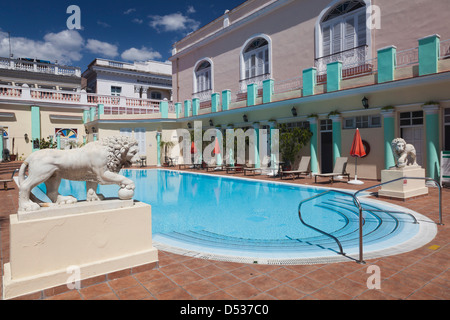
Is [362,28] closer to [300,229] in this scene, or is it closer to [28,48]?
[300,229]

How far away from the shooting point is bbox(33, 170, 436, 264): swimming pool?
4.65 meters

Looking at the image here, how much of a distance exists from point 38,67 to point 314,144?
2943 cm

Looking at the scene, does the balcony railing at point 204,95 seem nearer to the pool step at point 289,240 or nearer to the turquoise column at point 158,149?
the turquoise column at point 158,149

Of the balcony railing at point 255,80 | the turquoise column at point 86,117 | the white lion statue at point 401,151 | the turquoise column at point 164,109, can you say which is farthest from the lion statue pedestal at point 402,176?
the turquoise column at point 86,117

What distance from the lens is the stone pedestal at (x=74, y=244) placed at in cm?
303

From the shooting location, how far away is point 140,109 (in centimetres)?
2584

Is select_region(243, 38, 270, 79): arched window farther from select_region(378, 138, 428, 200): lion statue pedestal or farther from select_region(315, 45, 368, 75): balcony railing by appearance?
select_region(378, 138, 428, 200): lion statue pedestal

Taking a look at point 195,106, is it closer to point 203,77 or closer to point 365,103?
point 203,77

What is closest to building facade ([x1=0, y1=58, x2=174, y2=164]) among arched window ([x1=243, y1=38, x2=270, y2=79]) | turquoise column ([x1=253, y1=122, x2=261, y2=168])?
arched window ([x1=243, y1=38, x2=270, y2=79])

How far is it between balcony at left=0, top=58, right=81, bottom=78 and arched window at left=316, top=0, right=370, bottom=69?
26.5 metres

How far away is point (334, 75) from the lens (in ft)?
43.4

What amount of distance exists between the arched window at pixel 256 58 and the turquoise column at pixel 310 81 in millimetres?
4814
